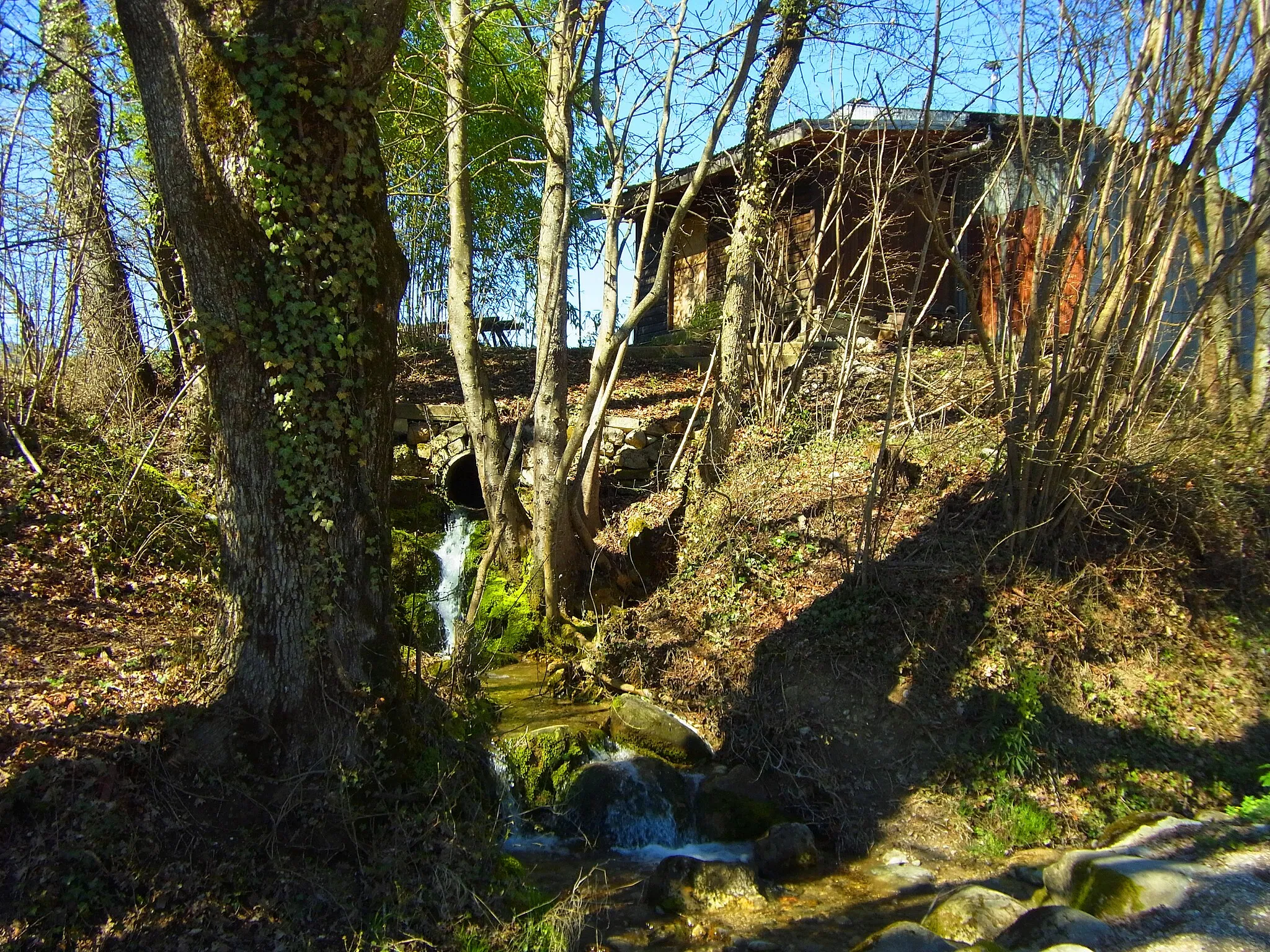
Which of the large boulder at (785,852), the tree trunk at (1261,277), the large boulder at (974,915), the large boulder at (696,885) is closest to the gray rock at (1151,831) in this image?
the large boulder at (974,915)

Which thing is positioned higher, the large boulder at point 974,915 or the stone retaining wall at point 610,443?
the stone retaining wall at point 610,443

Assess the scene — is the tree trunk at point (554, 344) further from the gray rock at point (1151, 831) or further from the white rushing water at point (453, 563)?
the gray rock at point (1151, 831)

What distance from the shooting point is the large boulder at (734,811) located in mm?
6930

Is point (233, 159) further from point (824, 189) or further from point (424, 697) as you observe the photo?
point (824, 189)

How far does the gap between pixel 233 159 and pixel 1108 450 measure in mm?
7350

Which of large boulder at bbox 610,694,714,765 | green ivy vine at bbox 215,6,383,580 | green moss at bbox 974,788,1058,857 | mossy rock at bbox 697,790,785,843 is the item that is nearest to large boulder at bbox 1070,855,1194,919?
green moss at bbox 974,788,1058,857

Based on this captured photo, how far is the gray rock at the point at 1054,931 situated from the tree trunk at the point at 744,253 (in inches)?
244

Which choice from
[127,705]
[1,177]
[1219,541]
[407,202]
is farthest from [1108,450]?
[407,202]

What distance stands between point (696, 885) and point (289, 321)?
4.51 m

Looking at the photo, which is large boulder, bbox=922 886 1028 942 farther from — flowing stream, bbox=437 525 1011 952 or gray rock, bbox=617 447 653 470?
gray rock, bbox=617 447 653 470

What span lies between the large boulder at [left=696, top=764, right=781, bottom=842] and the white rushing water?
3.28 metres

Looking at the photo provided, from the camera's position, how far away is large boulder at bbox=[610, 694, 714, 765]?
25.0ft

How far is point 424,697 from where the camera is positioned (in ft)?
18.0

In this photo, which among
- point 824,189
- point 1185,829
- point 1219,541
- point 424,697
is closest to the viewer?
point 424,697
